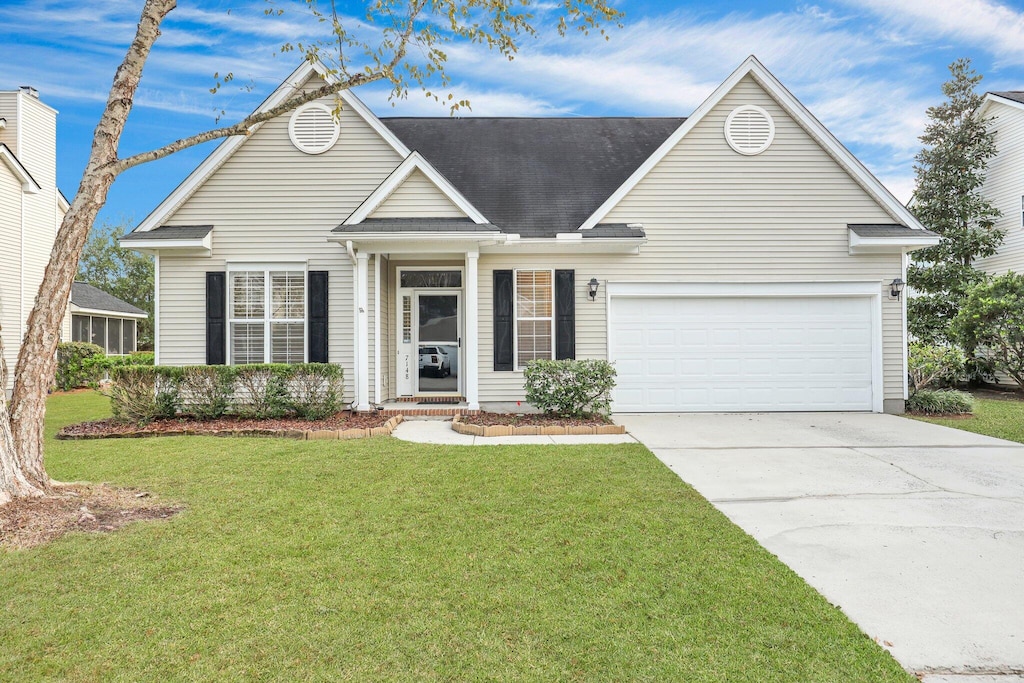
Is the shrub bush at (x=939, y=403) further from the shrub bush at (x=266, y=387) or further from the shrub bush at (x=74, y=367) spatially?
the shrub bush at (x=74, y=367)

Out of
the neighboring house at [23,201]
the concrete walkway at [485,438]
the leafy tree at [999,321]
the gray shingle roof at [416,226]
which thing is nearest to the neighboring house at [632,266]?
A: the gray shingle roof at [416,226]

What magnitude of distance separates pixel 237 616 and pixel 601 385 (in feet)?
22.6

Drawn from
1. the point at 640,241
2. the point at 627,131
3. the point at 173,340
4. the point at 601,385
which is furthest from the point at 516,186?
the point at 173,340

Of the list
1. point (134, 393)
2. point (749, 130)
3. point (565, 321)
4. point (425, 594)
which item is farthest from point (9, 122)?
point (425, 594)

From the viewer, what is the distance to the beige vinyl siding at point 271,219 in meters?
10.4

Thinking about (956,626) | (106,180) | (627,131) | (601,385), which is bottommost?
(956,626)

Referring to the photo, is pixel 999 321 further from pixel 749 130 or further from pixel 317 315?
pixel 317 315

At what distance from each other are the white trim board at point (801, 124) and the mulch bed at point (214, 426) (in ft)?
17.9

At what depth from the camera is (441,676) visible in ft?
7.89

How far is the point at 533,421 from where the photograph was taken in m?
8.90

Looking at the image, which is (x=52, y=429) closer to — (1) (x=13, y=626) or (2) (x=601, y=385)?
(1) (x=13, y=626)

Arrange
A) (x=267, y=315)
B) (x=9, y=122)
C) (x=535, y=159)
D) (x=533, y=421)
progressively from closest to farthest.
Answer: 1. (x=533, y=421)
2. (x=267, y=315)
3. (x=535, y=159)
4. (x=9, y=122)

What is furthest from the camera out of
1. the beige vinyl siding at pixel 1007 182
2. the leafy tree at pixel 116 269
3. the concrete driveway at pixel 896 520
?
the leafy tree at pixel 116 269

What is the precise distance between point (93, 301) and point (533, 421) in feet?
70.2
